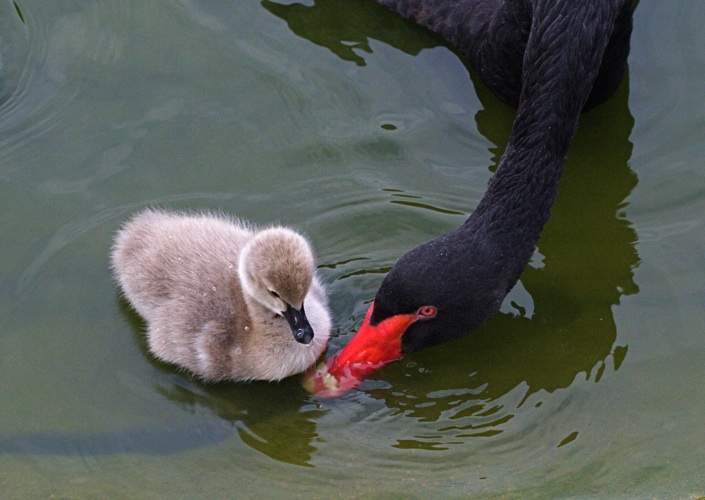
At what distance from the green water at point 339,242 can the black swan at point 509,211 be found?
0.26m

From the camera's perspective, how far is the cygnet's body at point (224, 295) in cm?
438

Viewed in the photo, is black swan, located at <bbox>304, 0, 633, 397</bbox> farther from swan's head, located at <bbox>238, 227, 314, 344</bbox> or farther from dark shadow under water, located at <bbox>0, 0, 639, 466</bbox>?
swan's head, located at <bbox>238, 227, 314, 344</bbox>

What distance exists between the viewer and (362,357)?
4578 millimetres

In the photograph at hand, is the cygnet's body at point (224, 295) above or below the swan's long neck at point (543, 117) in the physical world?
below

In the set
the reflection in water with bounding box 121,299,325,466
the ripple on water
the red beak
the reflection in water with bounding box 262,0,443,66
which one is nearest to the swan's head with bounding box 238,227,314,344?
the red beak

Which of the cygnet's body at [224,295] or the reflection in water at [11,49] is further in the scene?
the reflection in water at [11,49]

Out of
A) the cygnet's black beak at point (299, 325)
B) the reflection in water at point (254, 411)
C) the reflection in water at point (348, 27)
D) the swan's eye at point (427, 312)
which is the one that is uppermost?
the reflection in water at point (348, 27)

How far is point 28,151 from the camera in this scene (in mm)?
5770

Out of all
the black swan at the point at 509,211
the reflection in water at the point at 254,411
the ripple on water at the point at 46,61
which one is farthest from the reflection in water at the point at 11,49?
the black swan at the point at 509,211

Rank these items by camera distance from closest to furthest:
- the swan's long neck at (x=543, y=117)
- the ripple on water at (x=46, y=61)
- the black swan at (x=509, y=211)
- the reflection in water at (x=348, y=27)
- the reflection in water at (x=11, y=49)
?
the black swan at (x=509, y=211)
the swan's long neck at (x=543, y=117)
the ripple on water at (x=46, y=61)
the reflection in water at (x=11, y=49)
the reflection in water at (x=348, y=27)

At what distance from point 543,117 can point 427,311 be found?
1.24 m

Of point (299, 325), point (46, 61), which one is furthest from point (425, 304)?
point (46, 61)

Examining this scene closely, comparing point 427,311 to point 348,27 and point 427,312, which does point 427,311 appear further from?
point 348,27

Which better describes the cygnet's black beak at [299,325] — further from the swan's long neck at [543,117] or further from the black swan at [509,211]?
the swan's long neck at [543,117]
